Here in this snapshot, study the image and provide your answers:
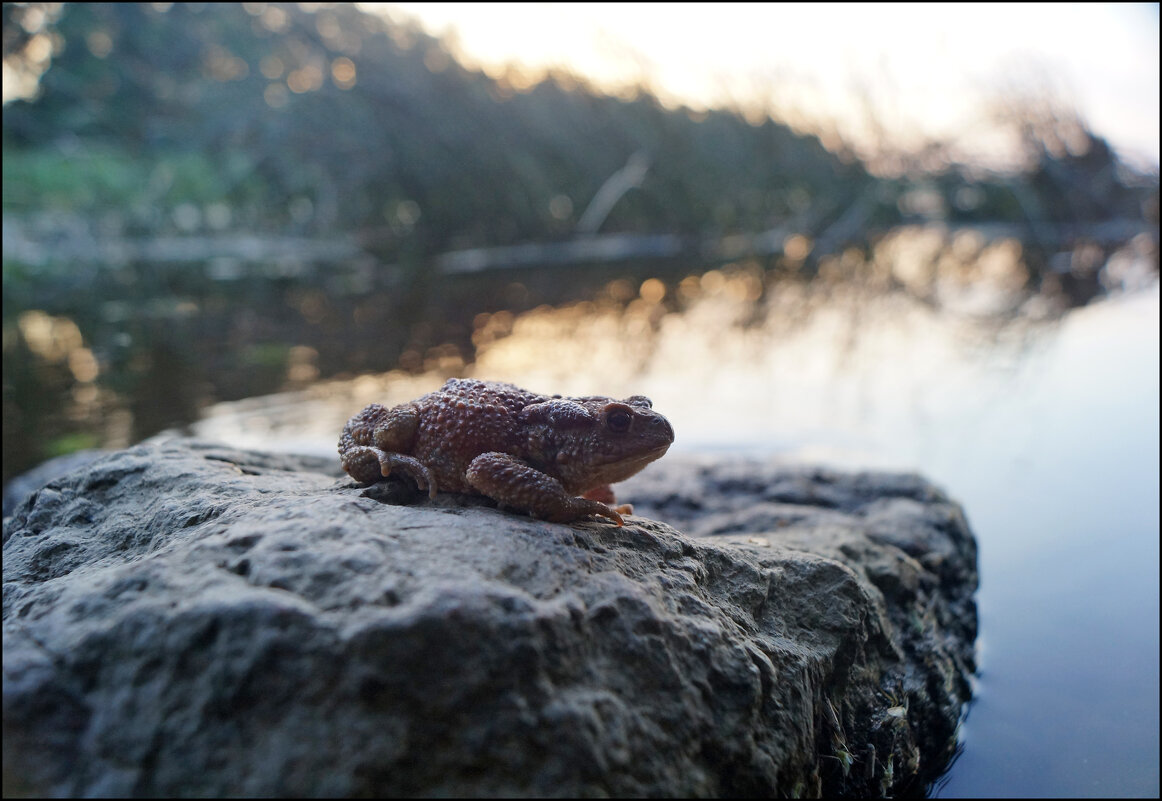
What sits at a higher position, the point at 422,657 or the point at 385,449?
the point at 385,449

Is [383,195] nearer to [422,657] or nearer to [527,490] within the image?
[527,490]

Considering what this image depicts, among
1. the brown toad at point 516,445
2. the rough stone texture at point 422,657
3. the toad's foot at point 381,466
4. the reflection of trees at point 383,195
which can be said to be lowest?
the rough stone texture at point 422,657

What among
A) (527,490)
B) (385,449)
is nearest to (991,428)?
(527,490)

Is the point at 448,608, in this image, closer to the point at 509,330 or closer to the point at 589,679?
the point at 589,679

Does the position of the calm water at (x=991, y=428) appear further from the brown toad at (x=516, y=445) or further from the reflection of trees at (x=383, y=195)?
the brown toad at (x=516, y=445)

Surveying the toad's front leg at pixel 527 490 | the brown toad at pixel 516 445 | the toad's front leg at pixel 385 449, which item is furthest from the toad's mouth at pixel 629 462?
the toad's front leg at pixel 385 449

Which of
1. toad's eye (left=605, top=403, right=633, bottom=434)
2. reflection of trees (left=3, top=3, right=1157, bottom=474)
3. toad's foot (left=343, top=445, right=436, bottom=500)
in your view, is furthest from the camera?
reflection of trees (left=3, top=3, right=1157, bottom=474)

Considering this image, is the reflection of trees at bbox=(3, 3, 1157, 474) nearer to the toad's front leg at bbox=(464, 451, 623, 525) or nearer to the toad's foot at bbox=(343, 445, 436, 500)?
the toad's foot at bbox=(343, 445, 436, 500)

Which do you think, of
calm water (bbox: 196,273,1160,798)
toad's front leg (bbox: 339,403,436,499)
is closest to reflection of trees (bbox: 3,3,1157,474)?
calm water (bbox: 196,273,1160,798)
